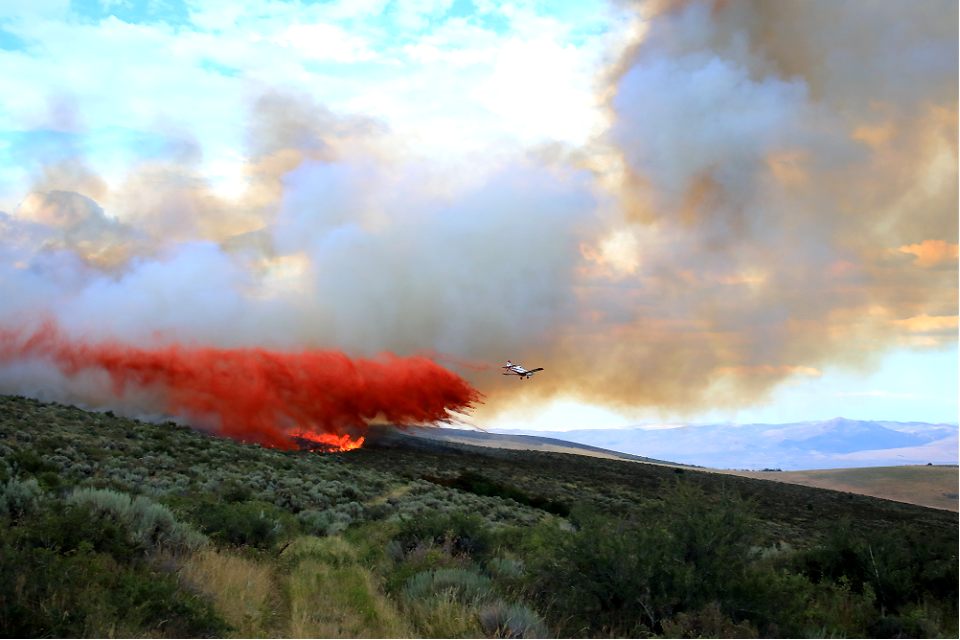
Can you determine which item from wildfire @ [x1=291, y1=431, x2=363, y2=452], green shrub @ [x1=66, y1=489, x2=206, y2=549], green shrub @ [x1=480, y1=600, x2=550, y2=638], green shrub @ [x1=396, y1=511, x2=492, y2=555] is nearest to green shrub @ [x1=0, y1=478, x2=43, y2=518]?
green shrub @ [x1=66, y1=489, x2=206, y2=549]

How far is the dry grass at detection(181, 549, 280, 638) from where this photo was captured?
855cm

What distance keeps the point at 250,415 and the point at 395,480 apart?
33.3m

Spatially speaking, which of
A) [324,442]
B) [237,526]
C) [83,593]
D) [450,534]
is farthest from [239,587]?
[324,442]

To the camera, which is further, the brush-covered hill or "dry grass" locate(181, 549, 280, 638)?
"dry grass" locate(181, 549, 280, 638)

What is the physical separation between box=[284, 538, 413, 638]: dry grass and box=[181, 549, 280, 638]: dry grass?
360mm

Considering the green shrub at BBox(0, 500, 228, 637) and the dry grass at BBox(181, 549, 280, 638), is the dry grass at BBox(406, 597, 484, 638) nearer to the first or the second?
the dry grass at BBox(181, 549, 280, 638)

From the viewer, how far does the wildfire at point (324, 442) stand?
6506cm

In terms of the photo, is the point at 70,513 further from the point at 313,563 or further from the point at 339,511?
the point at 339,511

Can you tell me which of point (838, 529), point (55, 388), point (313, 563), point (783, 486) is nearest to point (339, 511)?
point (313, 563)

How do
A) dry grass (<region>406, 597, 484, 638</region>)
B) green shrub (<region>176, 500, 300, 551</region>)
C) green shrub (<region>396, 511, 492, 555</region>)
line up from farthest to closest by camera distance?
green shrub (<region>396, 511, 492, 555</region>) → green shrub (<region>176, 500, 300, 551</region>) → dry grass (<region>406, 597, 484, 638</region>)

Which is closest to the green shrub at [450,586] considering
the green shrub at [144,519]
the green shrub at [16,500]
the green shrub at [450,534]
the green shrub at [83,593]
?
the green shrub at [83,593]

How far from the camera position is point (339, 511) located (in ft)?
81.9

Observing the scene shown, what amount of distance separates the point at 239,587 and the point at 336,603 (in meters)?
2.05

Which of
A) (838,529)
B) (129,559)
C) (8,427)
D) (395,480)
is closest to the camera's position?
(129,559)
